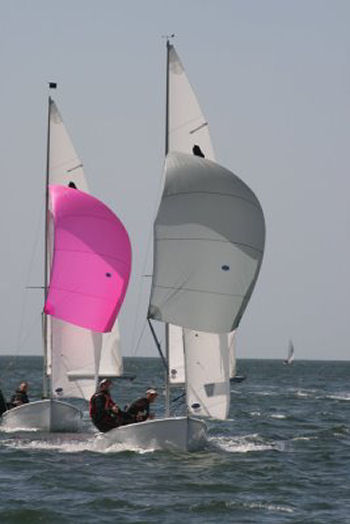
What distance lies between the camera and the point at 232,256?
26906mm

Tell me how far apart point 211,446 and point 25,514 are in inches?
380

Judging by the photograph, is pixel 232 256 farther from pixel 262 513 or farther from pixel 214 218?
pixel 262 513

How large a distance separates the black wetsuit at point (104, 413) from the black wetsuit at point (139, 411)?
0.30 m

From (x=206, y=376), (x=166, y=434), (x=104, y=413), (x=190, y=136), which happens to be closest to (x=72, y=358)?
(x=104, y=413)

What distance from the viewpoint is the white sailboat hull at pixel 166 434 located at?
27484 mm

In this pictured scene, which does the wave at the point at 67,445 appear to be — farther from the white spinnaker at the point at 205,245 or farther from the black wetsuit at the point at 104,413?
the white spinnaker at the point at 205,245

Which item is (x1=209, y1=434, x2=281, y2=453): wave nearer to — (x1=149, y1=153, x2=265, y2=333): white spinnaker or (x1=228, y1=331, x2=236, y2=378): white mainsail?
(x1=228, y1=331, x2=236, y2=378): white mainsail

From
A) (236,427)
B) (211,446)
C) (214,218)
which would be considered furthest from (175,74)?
(236,427)

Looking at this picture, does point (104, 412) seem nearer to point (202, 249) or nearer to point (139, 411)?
point (139, 411)

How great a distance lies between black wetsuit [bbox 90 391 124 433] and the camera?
1163 inches

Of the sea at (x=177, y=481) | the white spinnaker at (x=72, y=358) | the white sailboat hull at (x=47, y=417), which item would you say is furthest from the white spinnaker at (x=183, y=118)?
the white spinnaker at (x=72, y=358)

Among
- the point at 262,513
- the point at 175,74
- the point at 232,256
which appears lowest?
the point at 262,513

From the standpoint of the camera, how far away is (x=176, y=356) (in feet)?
101

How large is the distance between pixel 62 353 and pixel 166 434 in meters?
8.84
